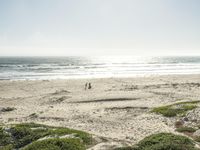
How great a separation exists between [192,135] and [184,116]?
4.85 metres

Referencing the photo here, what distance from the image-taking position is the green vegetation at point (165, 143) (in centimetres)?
1220

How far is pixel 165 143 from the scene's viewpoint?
41.5 ft

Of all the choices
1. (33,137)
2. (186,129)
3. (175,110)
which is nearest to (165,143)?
(186,129)

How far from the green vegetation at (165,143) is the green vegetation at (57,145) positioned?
2262 millimetres

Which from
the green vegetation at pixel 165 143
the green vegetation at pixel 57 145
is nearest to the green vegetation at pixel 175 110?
the green vegetation at pixel 165 143

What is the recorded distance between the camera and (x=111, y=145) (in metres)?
13.1

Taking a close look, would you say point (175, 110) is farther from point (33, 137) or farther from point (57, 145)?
point (57, 145)

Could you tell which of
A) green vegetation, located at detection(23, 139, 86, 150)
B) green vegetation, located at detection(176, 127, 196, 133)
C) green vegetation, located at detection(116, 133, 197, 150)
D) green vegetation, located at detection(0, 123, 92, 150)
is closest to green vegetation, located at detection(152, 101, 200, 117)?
green vegetation, located at detection(176, 127, 196, 133)

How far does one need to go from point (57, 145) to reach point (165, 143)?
4865 millimetres

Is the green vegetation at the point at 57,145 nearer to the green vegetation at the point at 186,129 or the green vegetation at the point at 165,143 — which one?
the green vegetation at the point at 165,143

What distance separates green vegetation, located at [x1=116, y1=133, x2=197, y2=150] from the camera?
480 inches

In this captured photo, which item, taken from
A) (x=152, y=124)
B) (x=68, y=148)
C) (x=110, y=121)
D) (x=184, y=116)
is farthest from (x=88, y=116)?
(x=68, y=148)

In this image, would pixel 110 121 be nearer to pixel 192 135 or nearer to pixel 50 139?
pixel 192 135

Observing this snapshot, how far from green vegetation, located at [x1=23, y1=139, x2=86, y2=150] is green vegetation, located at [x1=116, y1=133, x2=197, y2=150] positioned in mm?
2262
